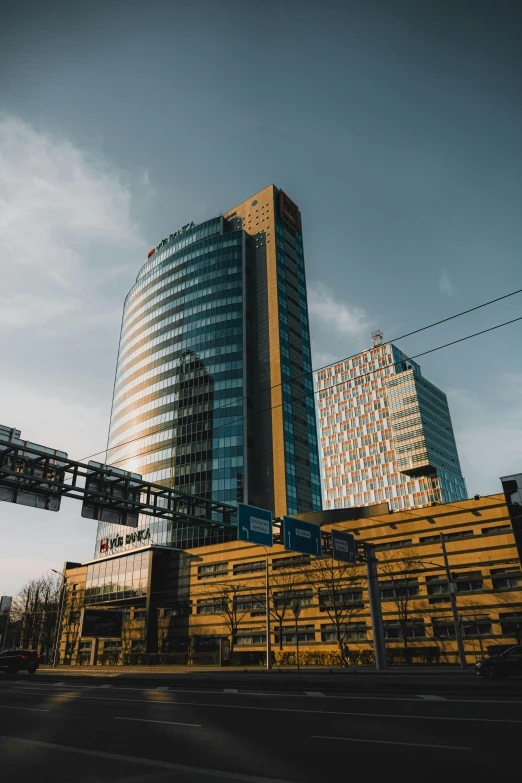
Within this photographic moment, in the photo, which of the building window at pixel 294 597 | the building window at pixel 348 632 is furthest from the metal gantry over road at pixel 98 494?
the building window at pixel 294 597

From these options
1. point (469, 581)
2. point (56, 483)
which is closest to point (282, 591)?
point (469, 581)

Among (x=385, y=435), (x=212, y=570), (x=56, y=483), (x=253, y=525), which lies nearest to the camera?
(x=56, y=483)

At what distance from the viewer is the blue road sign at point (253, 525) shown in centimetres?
2653

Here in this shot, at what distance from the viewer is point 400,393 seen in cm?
13388

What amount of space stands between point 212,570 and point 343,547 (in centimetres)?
3607

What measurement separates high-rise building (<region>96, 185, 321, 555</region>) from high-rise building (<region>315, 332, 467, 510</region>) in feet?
119

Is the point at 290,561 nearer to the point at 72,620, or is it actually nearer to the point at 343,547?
the point at 343,547

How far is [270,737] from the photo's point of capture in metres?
9.91

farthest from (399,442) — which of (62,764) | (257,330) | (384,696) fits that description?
(62,764)

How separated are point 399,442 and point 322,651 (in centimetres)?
8931

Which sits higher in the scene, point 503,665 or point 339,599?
point 339,599

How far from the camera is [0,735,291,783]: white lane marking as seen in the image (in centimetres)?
695

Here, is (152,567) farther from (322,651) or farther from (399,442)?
(399,442)

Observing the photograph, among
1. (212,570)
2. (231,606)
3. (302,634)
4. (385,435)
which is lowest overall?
(302,634)
